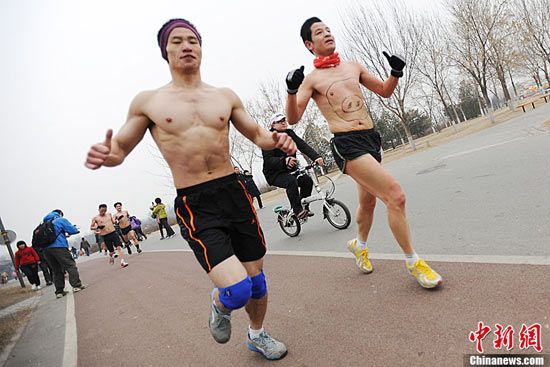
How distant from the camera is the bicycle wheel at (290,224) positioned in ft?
22.3

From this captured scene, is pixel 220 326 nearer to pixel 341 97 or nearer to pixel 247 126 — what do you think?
pixel 247 126

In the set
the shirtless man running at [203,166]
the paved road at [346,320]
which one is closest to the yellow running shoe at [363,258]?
the paved road at [346,320]

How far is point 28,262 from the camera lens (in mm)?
13109

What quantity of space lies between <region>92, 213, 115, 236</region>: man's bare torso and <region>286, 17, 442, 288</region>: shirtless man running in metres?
9.74

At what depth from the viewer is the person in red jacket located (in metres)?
13.1

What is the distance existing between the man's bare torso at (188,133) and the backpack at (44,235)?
6.95 m

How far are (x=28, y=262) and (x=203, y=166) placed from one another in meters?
13.9

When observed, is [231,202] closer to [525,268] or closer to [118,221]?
[525,268]

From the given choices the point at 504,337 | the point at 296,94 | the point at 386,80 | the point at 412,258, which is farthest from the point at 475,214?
the point at 296,94

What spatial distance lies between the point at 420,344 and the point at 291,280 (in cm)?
217

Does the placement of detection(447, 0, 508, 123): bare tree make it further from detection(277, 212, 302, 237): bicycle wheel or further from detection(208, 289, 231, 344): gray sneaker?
detection(208, 289, 231, 344): gray sneaker

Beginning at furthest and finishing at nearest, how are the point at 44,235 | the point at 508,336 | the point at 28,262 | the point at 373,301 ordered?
the point at 28,262, the point at 44,235, the point at 373,301, the point at 508,336

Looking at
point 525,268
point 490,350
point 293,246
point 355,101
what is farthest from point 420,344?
point 293,246
